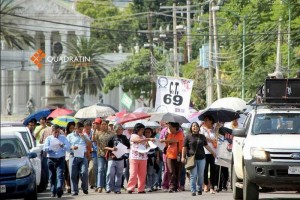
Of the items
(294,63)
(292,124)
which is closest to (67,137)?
(292,124)

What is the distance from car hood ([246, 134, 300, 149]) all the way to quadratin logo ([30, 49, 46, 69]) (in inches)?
3748

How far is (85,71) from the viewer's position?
109 m

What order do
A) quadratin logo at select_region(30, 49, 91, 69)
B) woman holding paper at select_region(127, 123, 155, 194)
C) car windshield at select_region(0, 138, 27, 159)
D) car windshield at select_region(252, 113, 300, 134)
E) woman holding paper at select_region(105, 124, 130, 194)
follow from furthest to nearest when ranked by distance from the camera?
quadratin logo at select_region(30, 49, 91, 69)
woman holding paper at select_region(127, 123, 155, 194)
woman holding paper at select_region(105, 124, 130, 194)
car windshield at select_region(0, 138, 27, 159)
car windshield at select_region(252, 113, 300, 134)

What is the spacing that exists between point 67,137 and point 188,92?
8.90 meters

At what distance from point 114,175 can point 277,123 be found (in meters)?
7.15

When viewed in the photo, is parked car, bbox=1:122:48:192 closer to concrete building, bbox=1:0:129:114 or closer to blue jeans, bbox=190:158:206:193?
blue jeans, bbox=190:158:206:193

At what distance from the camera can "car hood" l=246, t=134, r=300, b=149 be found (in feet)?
70.9

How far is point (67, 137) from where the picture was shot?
2844cm

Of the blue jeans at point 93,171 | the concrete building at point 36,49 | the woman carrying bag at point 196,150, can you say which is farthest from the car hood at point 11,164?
the concrete building at point 36,49

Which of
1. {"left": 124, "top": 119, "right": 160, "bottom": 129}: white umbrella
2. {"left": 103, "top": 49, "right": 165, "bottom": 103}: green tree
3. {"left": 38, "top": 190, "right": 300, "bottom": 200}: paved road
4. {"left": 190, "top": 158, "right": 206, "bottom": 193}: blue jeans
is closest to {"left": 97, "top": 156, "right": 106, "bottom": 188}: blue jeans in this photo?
{"left": 38, "top": 190, "right": 300, "bottom": 200}: paved road

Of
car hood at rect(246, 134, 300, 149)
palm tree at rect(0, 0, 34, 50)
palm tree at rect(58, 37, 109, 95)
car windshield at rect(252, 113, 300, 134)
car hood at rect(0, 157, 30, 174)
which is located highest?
palm tree at rect(0, 0, 34, 50)

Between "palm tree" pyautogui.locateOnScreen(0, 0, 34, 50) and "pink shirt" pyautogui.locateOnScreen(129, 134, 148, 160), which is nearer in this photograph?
"pink shirt" pyautogui.locateOnScreen(129, 134, 148, 160)

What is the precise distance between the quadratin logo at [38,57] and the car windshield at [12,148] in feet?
304

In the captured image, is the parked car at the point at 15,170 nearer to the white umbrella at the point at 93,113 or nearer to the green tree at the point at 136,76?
the white umbrella at the point at 93,113
